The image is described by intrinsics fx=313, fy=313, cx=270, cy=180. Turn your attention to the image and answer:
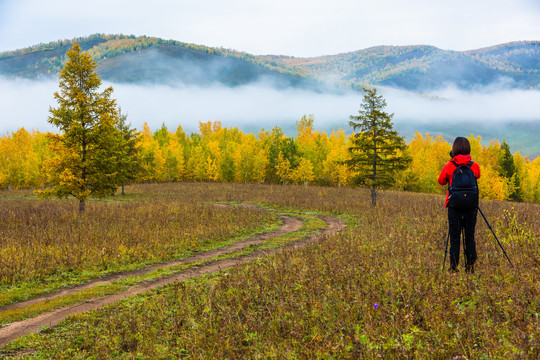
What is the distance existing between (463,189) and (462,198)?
0.18m

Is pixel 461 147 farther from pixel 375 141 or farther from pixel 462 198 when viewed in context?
pixel 375 141

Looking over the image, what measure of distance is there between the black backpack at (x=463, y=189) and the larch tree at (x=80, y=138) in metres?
18.8

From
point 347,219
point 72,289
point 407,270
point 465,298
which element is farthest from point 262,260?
point 347,219

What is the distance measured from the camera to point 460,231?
650 cm

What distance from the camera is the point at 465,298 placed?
5.25 m

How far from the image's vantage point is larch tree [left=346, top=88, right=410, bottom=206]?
22.6 metres

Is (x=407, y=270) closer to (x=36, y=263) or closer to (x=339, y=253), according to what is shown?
(x=339, y=253)

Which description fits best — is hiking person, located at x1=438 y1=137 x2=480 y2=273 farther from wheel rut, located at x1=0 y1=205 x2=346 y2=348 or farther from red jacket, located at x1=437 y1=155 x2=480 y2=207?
wheel rut, located at x1=0 y1=205 x2=346 y2=348

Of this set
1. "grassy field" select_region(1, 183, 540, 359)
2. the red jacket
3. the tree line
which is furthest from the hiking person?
the tree line

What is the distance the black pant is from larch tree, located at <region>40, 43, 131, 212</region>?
741 inches

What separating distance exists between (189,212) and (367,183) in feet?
43.6

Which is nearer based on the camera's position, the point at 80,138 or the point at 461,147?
the point at 461,147

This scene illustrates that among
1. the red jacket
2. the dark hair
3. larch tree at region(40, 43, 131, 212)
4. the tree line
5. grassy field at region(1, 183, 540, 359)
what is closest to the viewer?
grassy field at region(1, 183, 540, 359)

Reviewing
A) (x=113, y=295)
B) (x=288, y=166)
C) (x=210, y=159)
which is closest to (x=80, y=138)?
(x=113, y=295)
